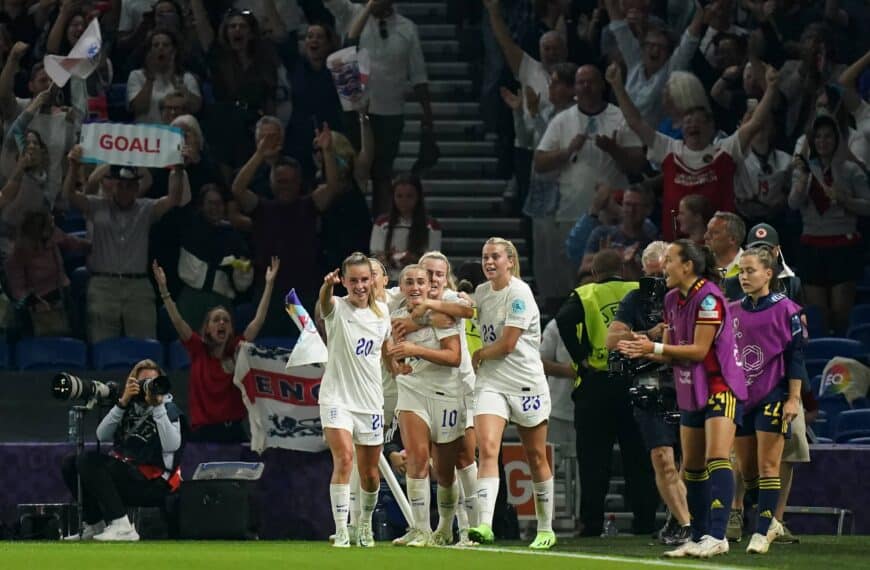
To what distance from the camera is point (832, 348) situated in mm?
18094

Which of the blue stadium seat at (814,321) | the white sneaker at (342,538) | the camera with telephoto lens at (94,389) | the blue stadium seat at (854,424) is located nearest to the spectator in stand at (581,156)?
the blue stadium seat at (814,321)

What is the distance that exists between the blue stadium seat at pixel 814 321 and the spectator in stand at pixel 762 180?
923 mm

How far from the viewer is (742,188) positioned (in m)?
18.6

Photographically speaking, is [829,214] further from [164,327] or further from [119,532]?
[119,532]

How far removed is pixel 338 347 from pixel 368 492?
3.20 feet

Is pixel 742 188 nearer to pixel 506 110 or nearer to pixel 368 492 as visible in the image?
pixel 506 110

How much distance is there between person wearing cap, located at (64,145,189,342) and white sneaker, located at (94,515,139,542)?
336 centimetres

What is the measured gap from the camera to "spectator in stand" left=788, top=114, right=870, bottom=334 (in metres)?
18.6

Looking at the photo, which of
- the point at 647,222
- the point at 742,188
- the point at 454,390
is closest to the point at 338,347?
the point at 454,390

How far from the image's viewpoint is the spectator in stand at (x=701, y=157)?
18.0 metres

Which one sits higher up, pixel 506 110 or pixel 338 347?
pixel 506 110

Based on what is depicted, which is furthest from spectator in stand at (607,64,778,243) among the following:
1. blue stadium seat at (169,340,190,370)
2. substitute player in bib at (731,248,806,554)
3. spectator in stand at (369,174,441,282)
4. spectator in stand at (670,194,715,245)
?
substitute player in bib at (731,248,806,554)

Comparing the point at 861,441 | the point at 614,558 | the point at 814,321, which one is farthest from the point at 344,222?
the point at 614,558

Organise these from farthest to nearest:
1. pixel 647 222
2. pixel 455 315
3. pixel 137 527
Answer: pixel 647 222
pixel 137 527
pixel 455 315
